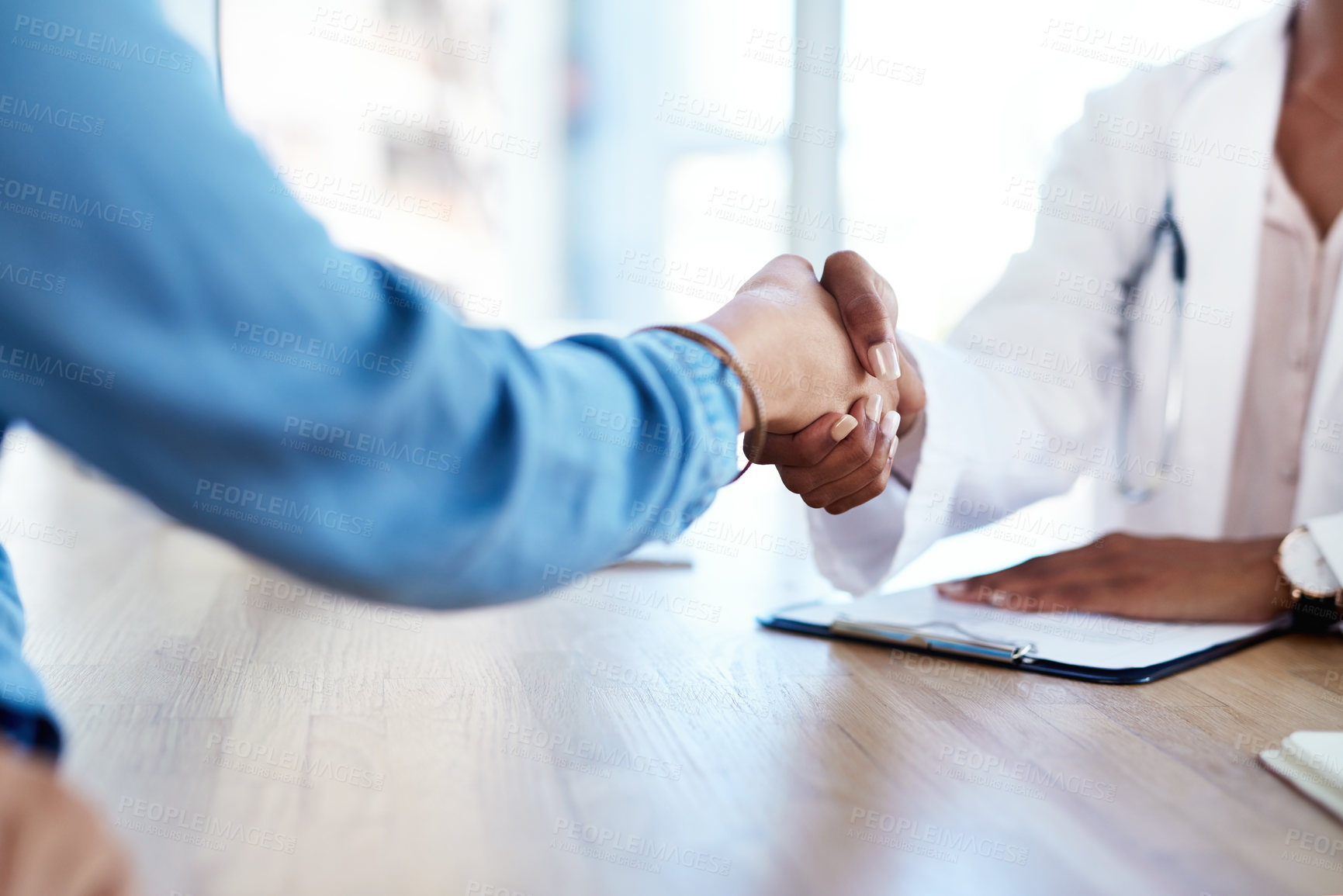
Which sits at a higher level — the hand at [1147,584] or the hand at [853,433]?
the hand at [853,433]

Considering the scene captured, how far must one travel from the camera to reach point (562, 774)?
462 millimetres

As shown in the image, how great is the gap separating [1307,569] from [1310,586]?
1 centimetres

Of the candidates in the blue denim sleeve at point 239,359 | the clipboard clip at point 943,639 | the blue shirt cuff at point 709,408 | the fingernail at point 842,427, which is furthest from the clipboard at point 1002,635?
the blue denim sleeve at point 239,359

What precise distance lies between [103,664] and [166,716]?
12cm

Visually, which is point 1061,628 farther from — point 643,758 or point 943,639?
point 643,758

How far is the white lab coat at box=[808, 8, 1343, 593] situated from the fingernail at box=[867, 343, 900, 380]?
0.68 ft

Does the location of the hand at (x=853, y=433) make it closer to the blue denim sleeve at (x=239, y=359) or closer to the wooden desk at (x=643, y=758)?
the wooden desk at (x=643, y=758)

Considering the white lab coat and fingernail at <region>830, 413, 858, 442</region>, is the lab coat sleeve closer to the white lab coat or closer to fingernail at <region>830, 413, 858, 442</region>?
the white lab coat

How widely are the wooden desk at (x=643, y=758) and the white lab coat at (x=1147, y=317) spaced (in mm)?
345

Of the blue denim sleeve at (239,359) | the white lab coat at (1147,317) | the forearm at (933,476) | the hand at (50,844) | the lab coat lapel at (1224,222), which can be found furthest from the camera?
the lab coat lapel at (1224,222)

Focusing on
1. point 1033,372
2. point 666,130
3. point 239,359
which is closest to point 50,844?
point 239,359

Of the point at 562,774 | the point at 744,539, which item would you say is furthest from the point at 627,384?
the point at 744,539

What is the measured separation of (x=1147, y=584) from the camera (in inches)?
30.6

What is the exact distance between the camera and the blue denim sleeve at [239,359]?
0.93 feet
